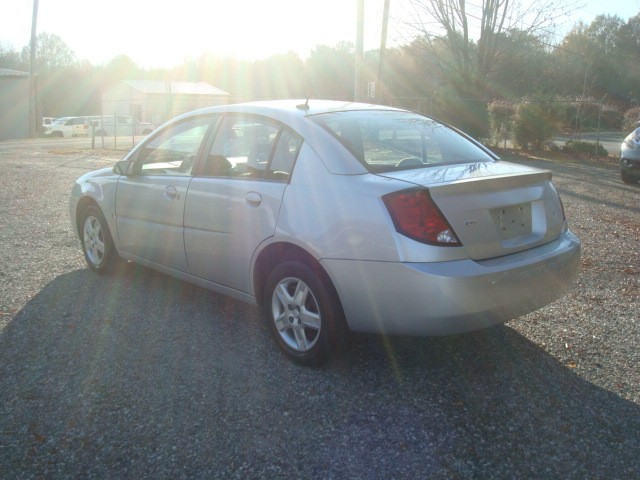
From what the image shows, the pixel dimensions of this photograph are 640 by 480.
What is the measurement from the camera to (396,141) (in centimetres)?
456

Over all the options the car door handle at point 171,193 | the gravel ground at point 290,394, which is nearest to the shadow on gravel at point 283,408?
the gravel ground at point 290,394

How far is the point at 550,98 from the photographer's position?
21.7 meters

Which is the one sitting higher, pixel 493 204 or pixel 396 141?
pixel 396 141

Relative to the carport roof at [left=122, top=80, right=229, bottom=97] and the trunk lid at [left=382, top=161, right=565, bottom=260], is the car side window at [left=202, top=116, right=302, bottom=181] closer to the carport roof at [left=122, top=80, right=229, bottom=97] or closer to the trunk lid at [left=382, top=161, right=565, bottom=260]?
the trunk lid at [left=382, top=161, right=565, bottom=260]

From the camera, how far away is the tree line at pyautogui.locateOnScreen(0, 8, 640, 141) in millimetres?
26047

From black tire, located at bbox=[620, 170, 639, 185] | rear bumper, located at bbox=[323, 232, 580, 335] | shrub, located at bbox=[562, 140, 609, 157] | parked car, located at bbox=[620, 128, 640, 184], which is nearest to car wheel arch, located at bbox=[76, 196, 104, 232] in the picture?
rear bumper, located at bbox=[323, 232, 580, 335]

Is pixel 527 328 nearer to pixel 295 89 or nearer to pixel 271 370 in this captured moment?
pixel 271 370

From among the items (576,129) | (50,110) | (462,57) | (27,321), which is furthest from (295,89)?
(27,321)

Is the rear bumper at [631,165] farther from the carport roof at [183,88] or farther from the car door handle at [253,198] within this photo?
the carport roof at [183,88]

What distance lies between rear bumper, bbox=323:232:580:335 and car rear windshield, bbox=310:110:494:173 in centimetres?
70

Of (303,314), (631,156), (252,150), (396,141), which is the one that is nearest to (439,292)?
(303,314)

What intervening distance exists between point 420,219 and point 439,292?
394mm

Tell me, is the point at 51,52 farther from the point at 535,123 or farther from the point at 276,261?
the point at 276,261

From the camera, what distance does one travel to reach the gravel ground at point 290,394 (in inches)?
122
